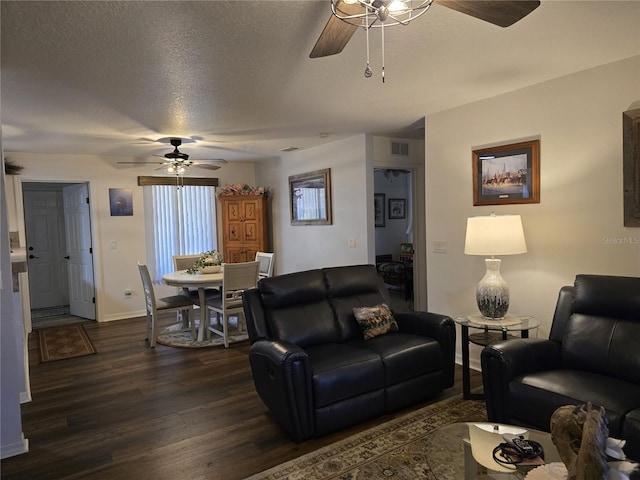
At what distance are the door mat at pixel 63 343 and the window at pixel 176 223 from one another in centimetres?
135

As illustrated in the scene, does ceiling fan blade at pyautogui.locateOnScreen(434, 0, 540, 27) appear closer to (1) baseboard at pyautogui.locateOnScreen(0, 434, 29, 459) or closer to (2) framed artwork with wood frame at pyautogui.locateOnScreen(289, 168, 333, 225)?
(1) baseboard at pyautogui.locateOnScreen(0, 434, 29, 459)

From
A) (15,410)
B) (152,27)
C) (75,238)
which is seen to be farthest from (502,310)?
(75,238)

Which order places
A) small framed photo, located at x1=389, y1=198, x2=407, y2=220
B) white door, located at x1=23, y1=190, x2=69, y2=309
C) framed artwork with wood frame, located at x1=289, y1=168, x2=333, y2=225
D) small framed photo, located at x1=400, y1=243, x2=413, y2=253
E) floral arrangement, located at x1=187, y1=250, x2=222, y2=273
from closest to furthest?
floral arrangement, located at x1=187, y1=250, x2=222, y2=273, framed artwork with wood frame, located at x1=289, y1=168, x2=333, y2=225, white door, located at x1=23, y1=190, x2=69, y2=309, small framed photo, located at x1=400, y1=243, x2=413, y2=253, small framed photo, located at x1=389, y1=198, x2=407, y2=220

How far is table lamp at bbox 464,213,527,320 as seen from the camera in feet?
10.0

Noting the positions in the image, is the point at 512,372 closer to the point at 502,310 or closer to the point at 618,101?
the point at 502,310

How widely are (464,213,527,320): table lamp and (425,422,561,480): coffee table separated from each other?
127 centimetres

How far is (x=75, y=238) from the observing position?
254 inches

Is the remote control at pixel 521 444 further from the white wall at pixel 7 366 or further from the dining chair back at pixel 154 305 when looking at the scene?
the dining chair back at pixel 154 305

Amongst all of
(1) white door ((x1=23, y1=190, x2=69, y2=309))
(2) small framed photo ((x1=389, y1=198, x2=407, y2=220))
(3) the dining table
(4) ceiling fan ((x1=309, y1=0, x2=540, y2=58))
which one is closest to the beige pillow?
(3) the dining table

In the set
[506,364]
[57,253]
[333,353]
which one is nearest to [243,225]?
[57,253]

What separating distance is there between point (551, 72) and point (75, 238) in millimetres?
6539

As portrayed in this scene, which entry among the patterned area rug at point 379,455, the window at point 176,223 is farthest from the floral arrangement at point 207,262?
the patterned area rug at point 379,455

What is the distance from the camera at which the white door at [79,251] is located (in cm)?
616

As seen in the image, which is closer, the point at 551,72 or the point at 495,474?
the point at 495,474
